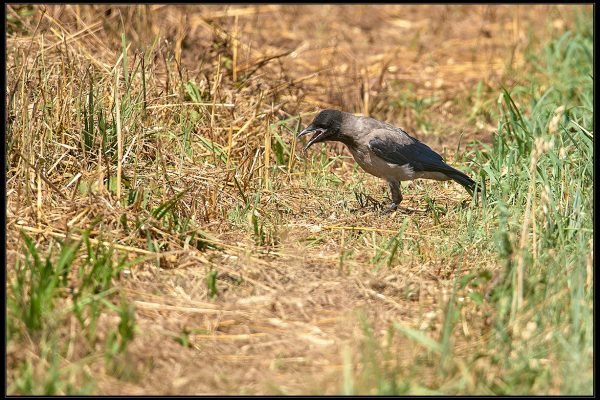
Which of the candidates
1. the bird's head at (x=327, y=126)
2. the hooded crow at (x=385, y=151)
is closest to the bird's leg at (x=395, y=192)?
the hooded crow at (x=385, y=151)

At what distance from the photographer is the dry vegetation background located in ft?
13.1

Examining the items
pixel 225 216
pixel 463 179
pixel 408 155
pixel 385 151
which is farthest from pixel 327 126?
pixel 225 216

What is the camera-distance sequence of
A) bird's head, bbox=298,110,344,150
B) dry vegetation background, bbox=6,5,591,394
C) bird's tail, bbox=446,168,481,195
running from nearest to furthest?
dry vegetation background, bbox=6,5,591,394 → bird's tail, bbox=446,168,481,195 → bird's head, bbox=298,110,344,150

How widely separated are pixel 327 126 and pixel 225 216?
1334 mm

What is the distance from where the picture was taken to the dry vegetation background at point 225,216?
398cm

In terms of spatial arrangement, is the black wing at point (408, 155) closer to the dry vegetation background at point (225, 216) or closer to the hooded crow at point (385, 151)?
the hooded crow at point (385, 151)

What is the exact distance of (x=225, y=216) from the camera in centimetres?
579

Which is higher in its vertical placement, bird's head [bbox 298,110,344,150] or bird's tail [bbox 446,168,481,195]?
bird's head [bbox 298,110,344,150]

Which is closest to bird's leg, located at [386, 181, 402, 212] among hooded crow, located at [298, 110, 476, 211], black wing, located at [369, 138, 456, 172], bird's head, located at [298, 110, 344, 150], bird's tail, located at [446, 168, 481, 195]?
hooded crow, located at [298, 110, 476, 211]

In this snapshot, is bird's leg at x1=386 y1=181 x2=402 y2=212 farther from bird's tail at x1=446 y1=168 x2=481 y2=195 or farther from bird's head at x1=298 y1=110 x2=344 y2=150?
bird's head at x1=298 y1=110 x2=344 y2=150

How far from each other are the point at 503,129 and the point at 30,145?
3668 mm

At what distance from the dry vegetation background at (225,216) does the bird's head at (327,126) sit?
22 centimetres

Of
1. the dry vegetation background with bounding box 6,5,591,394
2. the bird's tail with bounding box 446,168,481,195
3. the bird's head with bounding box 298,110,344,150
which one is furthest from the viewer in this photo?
the bird's head with bounding box 298,110,344,150

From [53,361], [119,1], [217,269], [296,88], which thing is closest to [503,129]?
[296,88]
